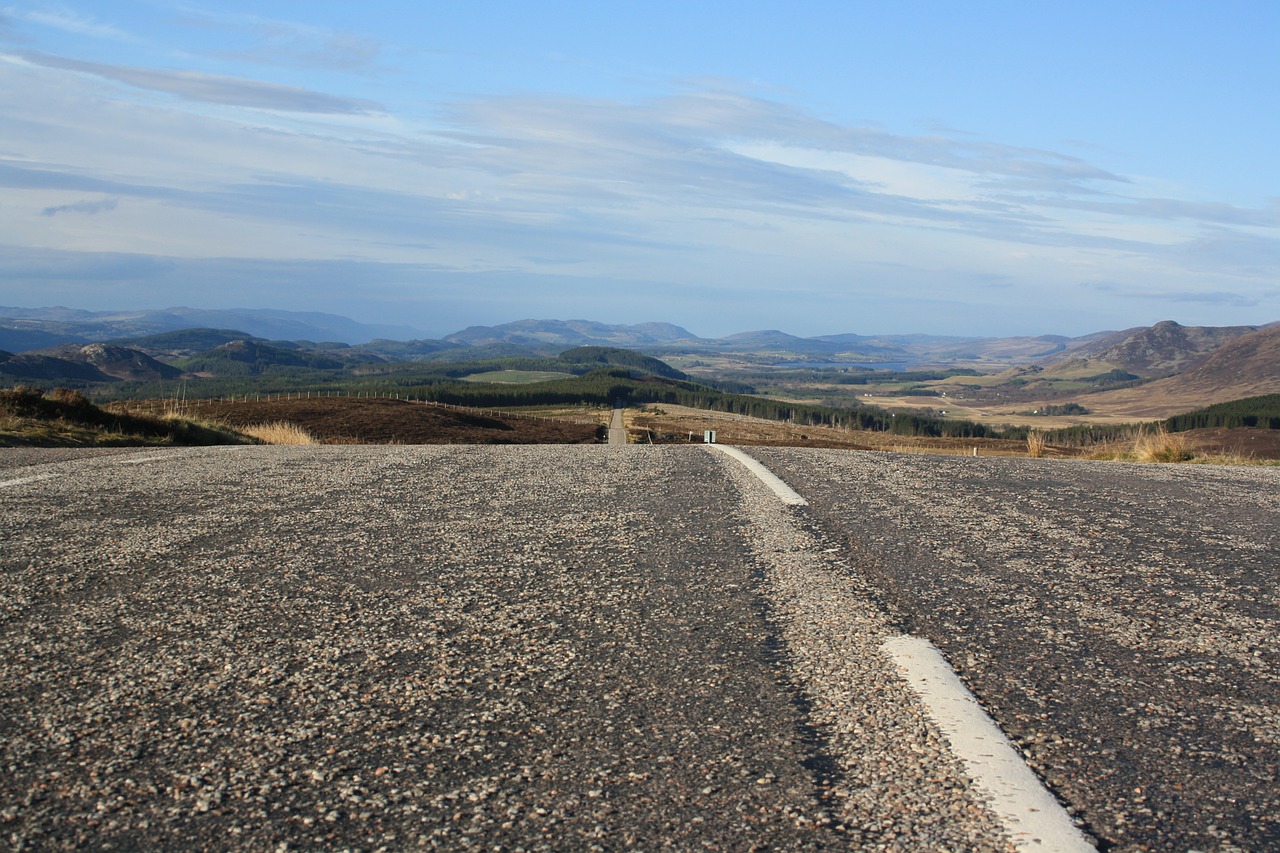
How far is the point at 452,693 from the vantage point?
3.80 meters

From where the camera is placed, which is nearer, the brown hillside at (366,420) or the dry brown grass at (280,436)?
the dry brown grass at (280,436)

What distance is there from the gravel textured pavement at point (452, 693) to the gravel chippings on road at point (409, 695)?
1 centimetres

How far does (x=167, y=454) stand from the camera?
12453mm

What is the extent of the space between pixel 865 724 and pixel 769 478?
6.70 meters

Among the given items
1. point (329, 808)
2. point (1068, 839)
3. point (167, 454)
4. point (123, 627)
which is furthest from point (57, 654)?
point (167, 454)

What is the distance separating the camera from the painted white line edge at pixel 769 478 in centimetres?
875

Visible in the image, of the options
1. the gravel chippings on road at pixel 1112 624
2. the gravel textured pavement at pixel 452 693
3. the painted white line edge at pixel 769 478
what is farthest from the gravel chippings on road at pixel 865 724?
the painted white line edge at pixel 769 478

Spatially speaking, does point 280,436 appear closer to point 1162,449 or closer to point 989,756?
point 1162,449

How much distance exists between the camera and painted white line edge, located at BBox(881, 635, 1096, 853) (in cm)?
279

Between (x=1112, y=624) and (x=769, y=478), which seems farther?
(x=769, y=478)

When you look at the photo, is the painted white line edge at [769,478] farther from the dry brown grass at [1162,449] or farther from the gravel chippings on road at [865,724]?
the dry brown grass at [1162,449]

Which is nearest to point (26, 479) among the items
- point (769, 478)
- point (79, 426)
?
point (769, 478)

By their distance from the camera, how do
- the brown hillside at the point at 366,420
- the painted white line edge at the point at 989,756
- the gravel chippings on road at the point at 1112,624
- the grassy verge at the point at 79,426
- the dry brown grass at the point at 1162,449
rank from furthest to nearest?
the brown hillside at the point at 366,420 < the dry brown grass at the point at 1162,449 < the grassy verge at the point at 79,426 < the gravel chippings on road at the point at 1112,624 < the painted white line edge at the point at 989,756

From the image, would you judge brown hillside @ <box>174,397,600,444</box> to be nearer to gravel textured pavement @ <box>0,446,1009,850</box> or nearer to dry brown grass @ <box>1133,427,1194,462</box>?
dry brown grass @ <box>1133,427,1194,462</box>
